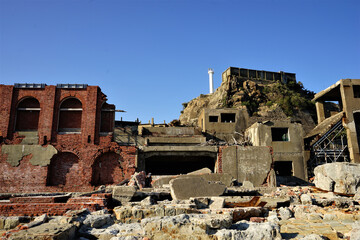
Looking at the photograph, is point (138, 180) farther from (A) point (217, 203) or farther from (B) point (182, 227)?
(B) point (182, 227)

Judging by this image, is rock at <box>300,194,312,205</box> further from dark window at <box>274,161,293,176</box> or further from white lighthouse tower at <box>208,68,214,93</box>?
white lighthouse tower at <box>208,68,214,93</box>

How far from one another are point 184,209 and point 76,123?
15077 mm

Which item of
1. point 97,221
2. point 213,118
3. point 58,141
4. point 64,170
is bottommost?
point 97,221

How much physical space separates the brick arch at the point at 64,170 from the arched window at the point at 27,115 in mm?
2909

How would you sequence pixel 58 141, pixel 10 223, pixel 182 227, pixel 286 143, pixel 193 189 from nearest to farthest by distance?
pixel 182 227
pixel 10 223
pixel 193 189
pixel 58 141
pixel 286 143

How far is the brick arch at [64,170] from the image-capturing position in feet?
60.0

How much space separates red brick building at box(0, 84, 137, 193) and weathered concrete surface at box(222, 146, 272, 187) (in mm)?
6322

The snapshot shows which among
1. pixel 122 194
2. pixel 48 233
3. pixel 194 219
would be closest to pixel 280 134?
pixel 122 194

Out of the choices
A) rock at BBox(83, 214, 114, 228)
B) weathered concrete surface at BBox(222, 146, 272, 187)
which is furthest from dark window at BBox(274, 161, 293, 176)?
rock at BBox(83, 214, 114, 228)

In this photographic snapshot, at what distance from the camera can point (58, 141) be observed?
18.8 meters

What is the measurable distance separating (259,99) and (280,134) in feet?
59.7

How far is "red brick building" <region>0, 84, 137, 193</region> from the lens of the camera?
18.1 meters

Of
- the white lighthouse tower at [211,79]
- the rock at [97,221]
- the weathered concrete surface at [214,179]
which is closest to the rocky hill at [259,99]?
the white lighthouse tower at [211,79]

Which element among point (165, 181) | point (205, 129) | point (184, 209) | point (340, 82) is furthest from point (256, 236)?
point (340, 82)
